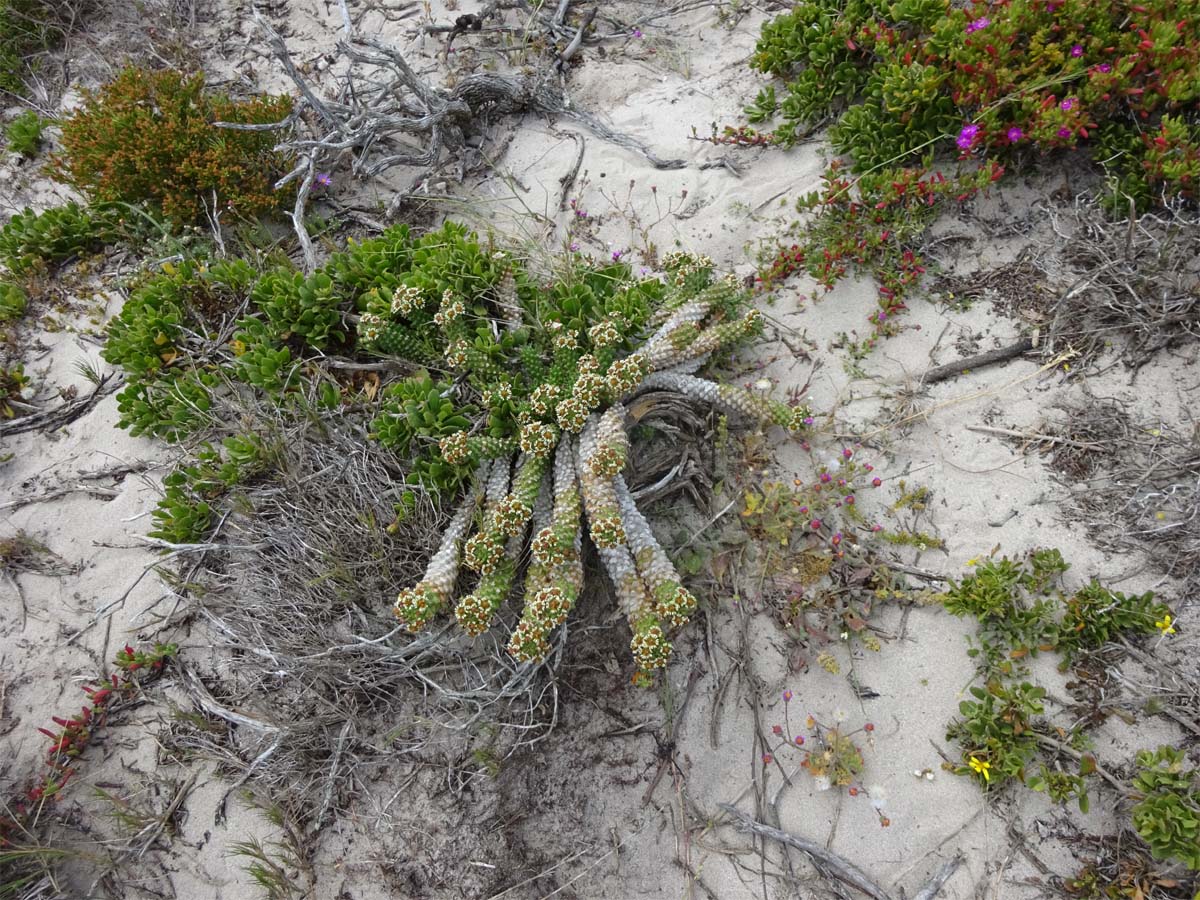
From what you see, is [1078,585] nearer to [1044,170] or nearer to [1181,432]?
[1181,432]

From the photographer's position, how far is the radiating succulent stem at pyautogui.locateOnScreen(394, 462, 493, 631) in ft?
9.89

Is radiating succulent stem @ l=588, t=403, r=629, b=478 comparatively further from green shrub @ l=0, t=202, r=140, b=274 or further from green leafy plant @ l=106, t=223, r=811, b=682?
green shrub @ l=0, t=202, r=140, b=274

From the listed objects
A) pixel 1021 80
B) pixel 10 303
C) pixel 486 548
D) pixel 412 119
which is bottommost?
pixel 486 548

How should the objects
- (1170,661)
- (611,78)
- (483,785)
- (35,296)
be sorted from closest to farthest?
(1170,661), (483,785), (35,296), (611,78)

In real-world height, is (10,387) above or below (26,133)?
below

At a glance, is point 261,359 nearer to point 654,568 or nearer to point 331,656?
point 331,656

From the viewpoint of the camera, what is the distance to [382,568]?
3.48 m

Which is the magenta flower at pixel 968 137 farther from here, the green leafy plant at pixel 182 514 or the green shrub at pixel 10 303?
the green shrub at pixel 10 303

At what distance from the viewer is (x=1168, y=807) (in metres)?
2.59

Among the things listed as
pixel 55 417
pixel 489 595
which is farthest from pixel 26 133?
pixel 489 595

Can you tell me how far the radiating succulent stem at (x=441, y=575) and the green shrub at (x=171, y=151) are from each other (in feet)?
10.6

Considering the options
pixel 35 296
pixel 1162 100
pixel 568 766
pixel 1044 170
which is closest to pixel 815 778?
pixel 568 766

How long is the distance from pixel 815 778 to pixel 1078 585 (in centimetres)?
157

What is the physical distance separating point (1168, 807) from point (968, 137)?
12.3 ft
